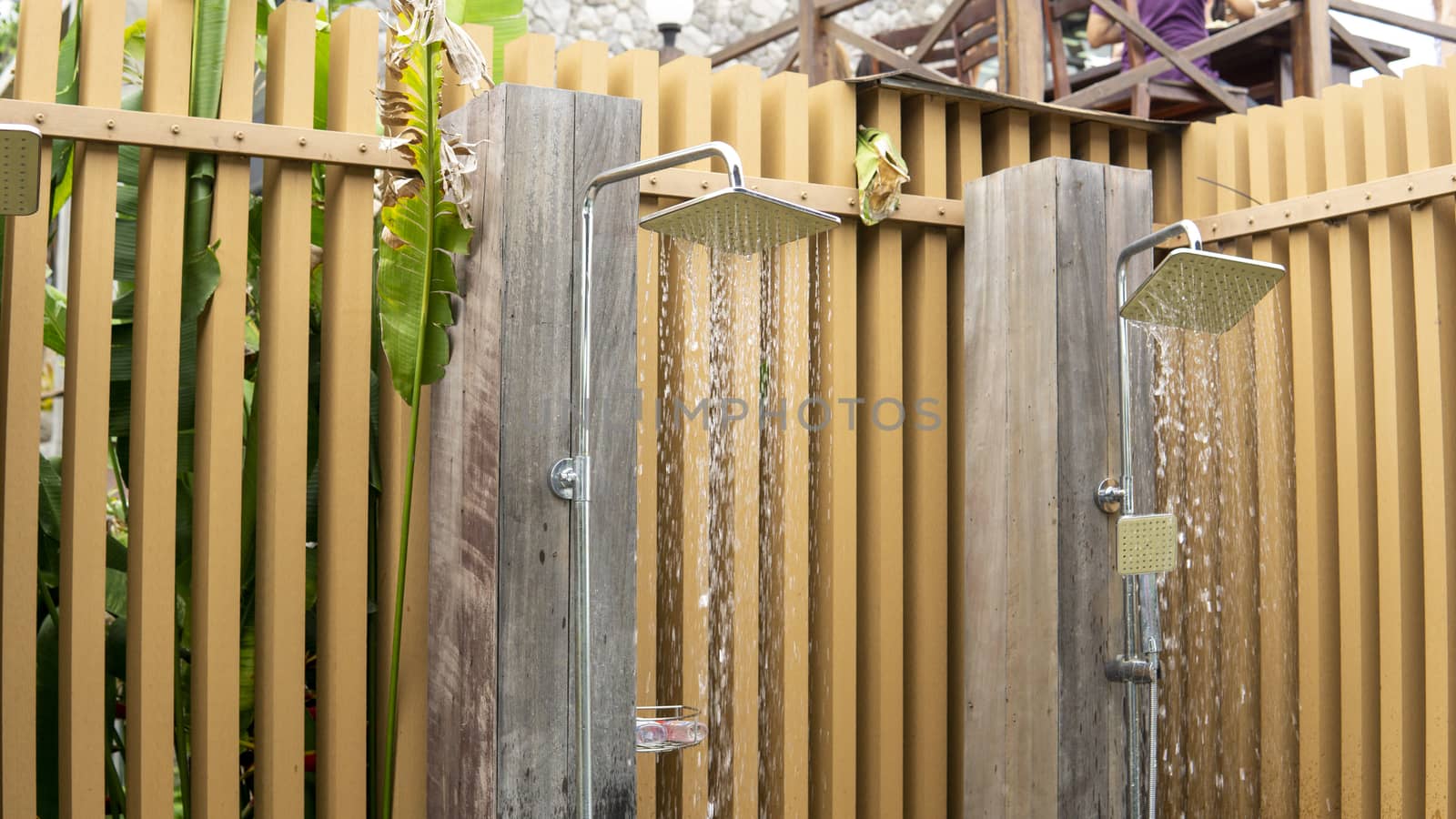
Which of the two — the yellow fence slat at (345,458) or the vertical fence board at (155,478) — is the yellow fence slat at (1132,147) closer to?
the yellow fence slat at (345,458)

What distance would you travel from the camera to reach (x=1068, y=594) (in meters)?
3.41

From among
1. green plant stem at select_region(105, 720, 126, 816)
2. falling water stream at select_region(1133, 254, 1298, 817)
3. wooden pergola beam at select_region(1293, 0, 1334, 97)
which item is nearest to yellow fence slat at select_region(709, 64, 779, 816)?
falling water stream at select_region(1133, 254, 1298, 817)

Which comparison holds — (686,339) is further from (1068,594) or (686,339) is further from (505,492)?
(1068,594)

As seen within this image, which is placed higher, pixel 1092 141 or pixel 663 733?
pixel 1092 141

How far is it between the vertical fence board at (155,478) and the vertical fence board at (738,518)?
1412 millimetres

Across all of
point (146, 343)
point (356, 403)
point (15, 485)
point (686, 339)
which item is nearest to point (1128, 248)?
point (686, 339)

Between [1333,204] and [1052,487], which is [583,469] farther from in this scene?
[1333,204]

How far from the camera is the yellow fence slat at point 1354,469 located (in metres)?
3.68

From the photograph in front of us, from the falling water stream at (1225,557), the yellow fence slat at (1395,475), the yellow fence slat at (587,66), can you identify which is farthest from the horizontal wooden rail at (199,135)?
the yellow fence slat at (1395,475)

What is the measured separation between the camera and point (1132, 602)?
11.3 ft

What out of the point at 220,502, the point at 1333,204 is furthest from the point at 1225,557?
the point at 220,502

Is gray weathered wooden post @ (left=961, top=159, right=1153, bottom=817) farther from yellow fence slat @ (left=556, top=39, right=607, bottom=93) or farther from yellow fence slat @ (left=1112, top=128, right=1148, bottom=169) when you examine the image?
yellow fence slat @ (left=556, top=39, right=607, bottom=93)

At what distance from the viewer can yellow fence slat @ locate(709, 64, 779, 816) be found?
361 cm

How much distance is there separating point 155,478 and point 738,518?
1522 millimetres
